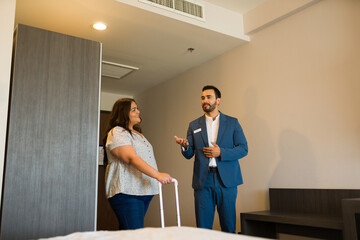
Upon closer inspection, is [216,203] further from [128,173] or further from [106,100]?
[106,100]

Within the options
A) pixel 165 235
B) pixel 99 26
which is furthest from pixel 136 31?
pixel 165 235

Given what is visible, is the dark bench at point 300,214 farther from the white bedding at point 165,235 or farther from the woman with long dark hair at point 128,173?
the white bedding at point 165,235

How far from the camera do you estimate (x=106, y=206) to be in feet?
18.9

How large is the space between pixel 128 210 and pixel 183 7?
2.12 meters

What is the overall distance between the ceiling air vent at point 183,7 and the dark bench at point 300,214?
188 centimetres

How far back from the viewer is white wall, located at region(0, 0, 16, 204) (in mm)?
2033

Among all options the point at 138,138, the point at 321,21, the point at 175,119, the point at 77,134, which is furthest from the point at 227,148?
the point at 175,119

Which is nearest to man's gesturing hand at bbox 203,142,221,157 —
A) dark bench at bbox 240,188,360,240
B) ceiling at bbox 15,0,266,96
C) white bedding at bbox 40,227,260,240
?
dark bench at bbox 240,188,360,240

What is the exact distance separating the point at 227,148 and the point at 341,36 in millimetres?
1388

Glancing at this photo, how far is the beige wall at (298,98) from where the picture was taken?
290 cm

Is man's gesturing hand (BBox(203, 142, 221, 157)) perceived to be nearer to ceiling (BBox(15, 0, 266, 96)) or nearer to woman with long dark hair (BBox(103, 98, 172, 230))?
woman with long dark hair (BBox(103, 98, 172, 230))

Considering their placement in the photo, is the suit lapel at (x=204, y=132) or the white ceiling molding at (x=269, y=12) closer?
the suit lapel at (x=204, y=132)

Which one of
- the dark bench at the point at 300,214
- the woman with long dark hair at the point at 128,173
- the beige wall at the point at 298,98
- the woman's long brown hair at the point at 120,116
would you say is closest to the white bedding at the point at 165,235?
the woman with long dark hair at the point at 128,173

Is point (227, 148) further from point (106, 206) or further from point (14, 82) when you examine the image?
point (106, 206)
